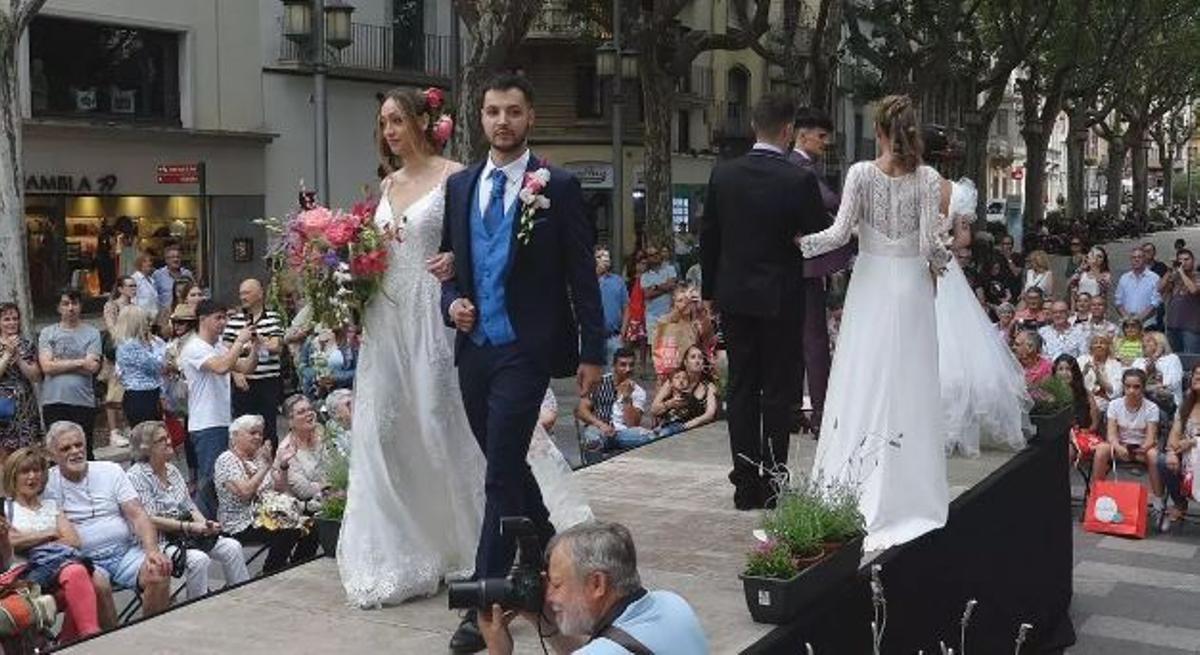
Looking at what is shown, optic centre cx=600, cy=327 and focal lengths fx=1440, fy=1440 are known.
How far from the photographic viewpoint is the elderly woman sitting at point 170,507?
7.95 meters

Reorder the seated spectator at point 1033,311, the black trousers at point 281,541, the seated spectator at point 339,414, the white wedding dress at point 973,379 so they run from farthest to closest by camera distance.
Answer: the seated spectator at point 1033,311 < the black trousers at point 281,541 < the white wedding dress at point 973,379 < the seated spectator at point 339,414

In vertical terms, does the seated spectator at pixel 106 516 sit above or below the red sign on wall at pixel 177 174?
below

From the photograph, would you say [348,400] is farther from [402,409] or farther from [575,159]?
[575,159]

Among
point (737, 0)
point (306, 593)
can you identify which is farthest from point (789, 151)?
point (737, 0)

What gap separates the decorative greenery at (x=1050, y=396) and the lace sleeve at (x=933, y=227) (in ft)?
8.29

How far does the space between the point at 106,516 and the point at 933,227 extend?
4389 millimetres

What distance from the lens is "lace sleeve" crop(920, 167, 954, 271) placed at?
21.0 feet

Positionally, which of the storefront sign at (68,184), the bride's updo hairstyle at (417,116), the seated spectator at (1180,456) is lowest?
the seated spectator at (1180,456)

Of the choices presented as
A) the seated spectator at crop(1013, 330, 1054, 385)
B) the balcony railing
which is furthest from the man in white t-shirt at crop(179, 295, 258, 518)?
the balcony railing

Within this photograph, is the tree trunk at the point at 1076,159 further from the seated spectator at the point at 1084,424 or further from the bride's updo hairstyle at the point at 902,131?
the bride's updo hairstyle at the point at 902,131

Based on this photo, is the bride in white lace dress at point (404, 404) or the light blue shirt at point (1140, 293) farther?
the light blue shirt at point (1140, 293)

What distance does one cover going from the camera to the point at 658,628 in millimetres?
3590

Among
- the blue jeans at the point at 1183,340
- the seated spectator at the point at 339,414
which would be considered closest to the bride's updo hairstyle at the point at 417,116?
the seated spectator at the point at 339,414

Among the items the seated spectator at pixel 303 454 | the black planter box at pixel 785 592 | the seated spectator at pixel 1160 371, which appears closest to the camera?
the black planter box at pixel 785 592
